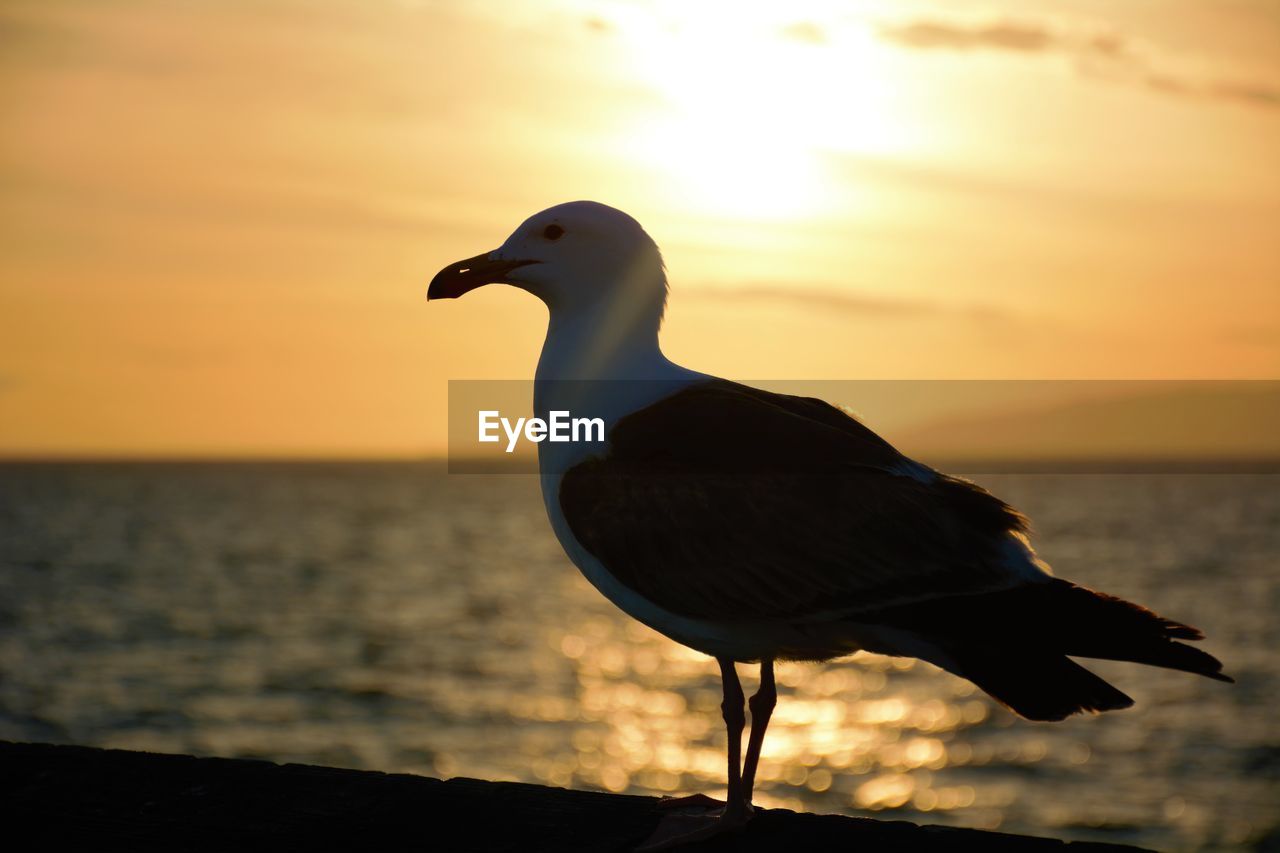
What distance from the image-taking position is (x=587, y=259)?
242 inches

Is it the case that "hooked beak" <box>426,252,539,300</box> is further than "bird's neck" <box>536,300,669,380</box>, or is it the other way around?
"hooked beak" <box>426,252,539,300</box>

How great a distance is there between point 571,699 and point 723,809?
113 feet

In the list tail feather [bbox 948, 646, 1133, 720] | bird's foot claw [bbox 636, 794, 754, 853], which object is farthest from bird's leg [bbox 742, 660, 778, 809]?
tail feather [bbox 948, 646, 1133, 720]

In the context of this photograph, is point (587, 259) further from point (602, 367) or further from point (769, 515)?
point (769, 515)

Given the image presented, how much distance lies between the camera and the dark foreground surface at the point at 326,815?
14.5 feet

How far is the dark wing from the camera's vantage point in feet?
16.9

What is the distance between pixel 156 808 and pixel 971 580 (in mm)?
2745

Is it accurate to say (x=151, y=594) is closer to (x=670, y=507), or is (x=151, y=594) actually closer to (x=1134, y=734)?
(x=1134, y=734)

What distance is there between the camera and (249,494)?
161250 mm

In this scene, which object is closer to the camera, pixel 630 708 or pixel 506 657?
pixel 630 708

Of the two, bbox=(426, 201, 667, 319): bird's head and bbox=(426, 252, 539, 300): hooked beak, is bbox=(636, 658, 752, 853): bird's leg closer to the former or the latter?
bbox=(426, 201, 667, 319): bird's head

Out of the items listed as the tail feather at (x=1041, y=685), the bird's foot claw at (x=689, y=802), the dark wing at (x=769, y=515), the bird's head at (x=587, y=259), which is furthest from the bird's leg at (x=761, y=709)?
the bird's head at (x=587, y=259)

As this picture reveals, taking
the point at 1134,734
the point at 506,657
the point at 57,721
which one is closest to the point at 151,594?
the point at 506,657

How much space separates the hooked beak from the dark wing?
1025 mm
